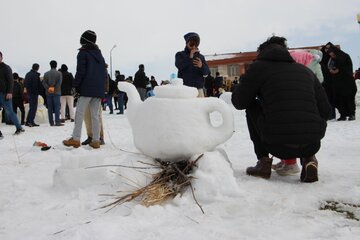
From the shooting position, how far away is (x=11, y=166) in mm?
3887

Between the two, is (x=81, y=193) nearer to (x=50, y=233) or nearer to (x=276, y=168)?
(x=50, y=233)

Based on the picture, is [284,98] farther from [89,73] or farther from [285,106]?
[89,73]

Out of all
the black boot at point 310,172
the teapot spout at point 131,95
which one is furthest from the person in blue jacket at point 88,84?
Result: the black boot at point 310,172

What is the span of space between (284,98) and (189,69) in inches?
107

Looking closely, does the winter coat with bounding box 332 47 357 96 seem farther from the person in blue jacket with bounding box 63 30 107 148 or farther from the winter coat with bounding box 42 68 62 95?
the winter coat with bounding box 42 68 62 95

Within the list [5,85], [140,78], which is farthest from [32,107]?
[140,78]

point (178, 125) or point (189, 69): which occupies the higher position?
point (189, 69)

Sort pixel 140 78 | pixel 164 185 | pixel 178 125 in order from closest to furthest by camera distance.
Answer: pixel 164 185
pixel 178 125
pixel 140 78

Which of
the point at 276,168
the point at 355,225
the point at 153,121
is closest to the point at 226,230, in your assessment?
the point at 355,225

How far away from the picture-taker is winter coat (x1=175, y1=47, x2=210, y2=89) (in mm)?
5203

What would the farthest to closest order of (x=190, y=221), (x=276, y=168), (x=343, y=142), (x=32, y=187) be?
(x=343, y=142) < (x=276, y=168) < (x=32, y=187) < (x=190, y=221)

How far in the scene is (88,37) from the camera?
509 cm

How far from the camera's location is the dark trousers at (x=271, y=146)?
2723 millimetres

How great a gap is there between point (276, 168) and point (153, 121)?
116 centimetres
